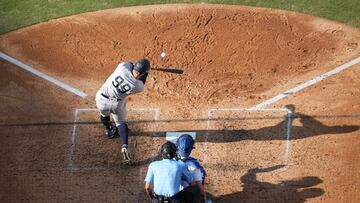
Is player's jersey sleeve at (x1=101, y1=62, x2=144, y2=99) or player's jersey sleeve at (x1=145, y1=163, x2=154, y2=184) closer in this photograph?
player's jersey sleeve at (x1=145, y1=163, x2=154, y2=184)

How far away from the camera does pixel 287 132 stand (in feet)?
32.9

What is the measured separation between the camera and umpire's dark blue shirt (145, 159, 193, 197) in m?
7.72

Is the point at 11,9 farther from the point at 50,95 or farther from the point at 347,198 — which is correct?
the point at 347,198

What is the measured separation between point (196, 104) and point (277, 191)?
252cm

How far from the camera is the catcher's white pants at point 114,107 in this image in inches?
372

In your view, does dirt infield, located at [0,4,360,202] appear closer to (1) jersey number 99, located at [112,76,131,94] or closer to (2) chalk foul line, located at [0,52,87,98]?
(2) chalk foul line, located at [0,52,87,98]

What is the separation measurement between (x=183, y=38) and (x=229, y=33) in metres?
1.05

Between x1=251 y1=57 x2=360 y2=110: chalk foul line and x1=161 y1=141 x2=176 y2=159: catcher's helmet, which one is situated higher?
x1=251 y1=57 x2=360 y2=110: chalk foul line

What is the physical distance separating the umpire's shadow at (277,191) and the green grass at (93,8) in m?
4.68

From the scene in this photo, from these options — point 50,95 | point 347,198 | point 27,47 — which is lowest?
point 347,198

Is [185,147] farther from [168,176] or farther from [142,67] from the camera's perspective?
[142,67]

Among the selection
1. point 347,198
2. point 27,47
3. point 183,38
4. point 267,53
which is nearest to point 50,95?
point 27,47

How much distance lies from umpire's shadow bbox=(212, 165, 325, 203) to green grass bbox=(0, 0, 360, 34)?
468 centimetres

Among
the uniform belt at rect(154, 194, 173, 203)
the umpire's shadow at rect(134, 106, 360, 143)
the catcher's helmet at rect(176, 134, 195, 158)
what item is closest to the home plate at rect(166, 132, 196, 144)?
the umpire's shadow at rect(134, 106, 360, 143)
